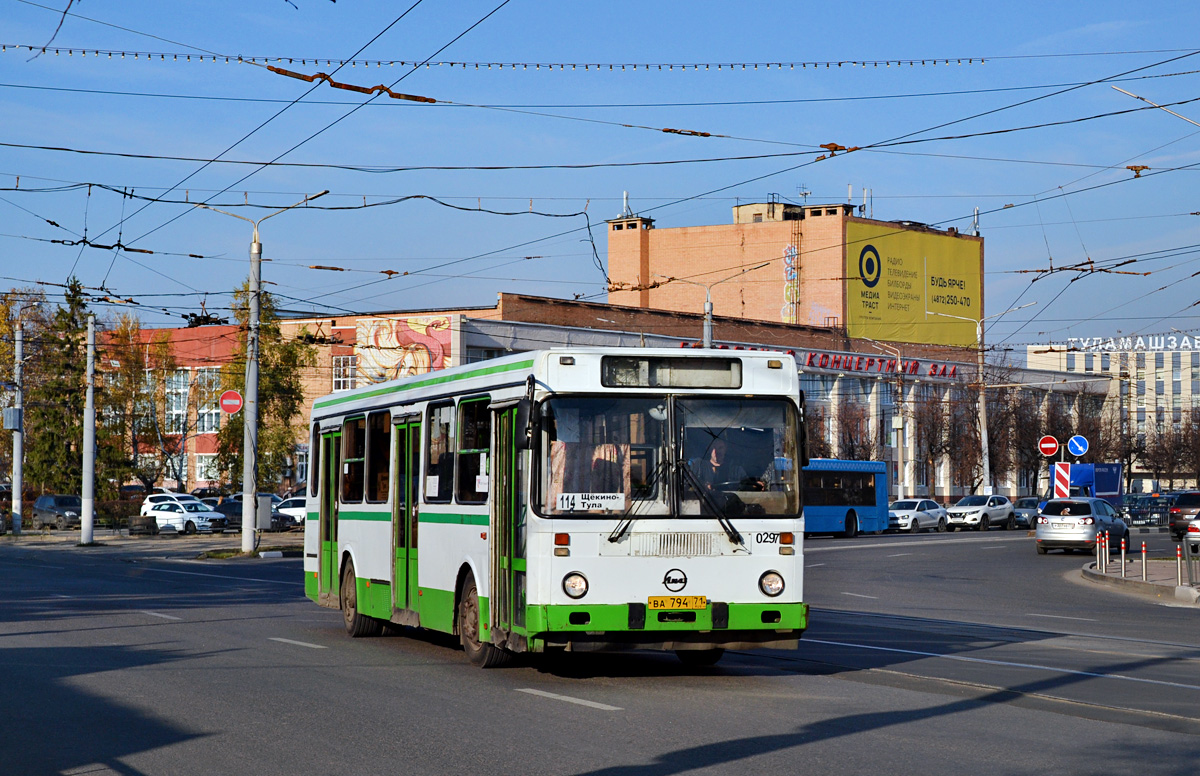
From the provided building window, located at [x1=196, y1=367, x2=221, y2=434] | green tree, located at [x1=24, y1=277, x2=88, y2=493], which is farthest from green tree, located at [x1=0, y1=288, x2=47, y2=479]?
building window, located at [x1=196, y1=367, x2=221, y2=434]

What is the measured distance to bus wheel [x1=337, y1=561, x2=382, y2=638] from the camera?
53.2 ft

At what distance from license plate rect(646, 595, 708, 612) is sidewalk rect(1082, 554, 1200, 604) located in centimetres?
1598

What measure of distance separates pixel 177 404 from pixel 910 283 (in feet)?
173

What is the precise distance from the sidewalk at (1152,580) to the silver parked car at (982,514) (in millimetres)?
28094

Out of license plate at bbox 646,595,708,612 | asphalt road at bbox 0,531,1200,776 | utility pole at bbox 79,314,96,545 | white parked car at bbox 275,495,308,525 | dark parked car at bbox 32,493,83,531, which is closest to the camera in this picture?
asphalt road at bbox 0,531,1200,776

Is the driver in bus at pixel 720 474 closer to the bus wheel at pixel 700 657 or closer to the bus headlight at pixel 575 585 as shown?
the bus headlight at pixel 575 585

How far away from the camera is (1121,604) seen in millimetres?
23500

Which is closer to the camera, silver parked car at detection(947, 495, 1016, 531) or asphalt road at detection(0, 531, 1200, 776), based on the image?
asphalt road at detection(0, 531, 1200, 776)

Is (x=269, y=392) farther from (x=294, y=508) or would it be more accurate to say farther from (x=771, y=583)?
(x=771, y=583)

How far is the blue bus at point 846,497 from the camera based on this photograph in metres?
53.2

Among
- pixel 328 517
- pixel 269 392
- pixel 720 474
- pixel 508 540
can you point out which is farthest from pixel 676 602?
pixel 269 392

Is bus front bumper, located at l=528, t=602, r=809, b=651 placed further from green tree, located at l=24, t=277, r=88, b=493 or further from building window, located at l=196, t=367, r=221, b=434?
green tree, located at l=24, t=277, r=88, b=493

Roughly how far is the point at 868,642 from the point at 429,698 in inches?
255

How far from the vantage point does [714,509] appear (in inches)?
455
